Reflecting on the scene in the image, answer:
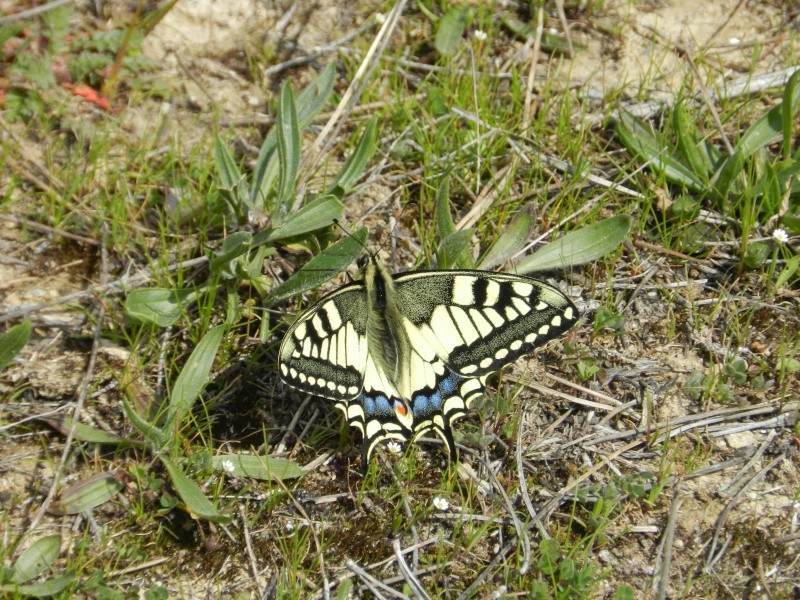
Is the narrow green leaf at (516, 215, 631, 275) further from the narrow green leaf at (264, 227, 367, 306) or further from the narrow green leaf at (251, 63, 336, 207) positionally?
the narrow green leaf at (251, 63, 336, 207)

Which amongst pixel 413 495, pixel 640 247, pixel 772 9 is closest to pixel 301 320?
pixel 413 495

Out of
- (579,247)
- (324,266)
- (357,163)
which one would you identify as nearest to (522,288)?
(579,247)

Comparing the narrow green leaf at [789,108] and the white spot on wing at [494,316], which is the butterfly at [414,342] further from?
the narrow green leaf at [789,108]

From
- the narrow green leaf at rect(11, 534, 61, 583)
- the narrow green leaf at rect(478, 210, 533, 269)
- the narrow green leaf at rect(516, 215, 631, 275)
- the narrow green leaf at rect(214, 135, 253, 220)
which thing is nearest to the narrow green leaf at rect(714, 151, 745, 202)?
the narrow green leaf at rect(516, 215, 631, 275)

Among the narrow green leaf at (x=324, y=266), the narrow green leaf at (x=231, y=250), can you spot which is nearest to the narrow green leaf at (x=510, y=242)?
the narrow green leaf at (x=324, y=266)

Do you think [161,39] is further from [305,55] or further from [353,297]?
[353,297]
